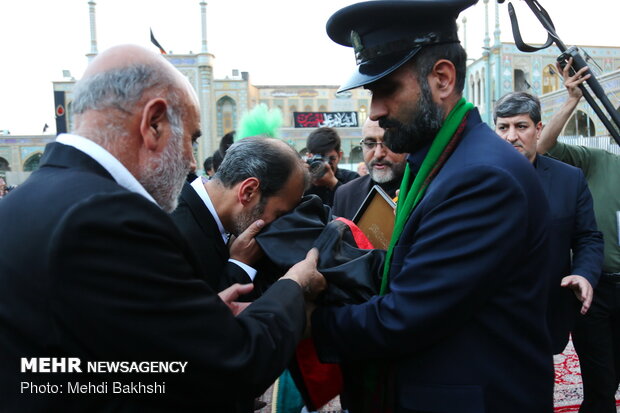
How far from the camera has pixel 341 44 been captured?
1.65 m

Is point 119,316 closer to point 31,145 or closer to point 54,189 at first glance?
point 54,189

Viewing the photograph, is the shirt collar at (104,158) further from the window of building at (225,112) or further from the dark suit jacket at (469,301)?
the window of building at (225,112)

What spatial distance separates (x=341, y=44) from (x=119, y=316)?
1185mm

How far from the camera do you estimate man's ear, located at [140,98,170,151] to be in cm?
116

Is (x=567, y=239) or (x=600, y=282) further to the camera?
(x=600, y=282)

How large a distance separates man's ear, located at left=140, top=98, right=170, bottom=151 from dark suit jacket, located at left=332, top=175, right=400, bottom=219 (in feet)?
6.88

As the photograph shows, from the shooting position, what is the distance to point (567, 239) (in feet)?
7.92

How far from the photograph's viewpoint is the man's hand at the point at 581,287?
84.0 inches

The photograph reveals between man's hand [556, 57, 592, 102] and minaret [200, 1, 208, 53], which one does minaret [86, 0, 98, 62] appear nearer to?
minaret [200, 1, 208, 53]

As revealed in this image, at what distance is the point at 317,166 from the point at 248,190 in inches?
97.9

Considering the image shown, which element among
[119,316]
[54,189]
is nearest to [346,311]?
[119,316]

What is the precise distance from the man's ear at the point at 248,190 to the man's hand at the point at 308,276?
488mm

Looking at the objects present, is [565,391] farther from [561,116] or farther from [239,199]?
[239,199]

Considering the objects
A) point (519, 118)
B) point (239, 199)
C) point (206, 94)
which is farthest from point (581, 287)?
point (206, 94)
